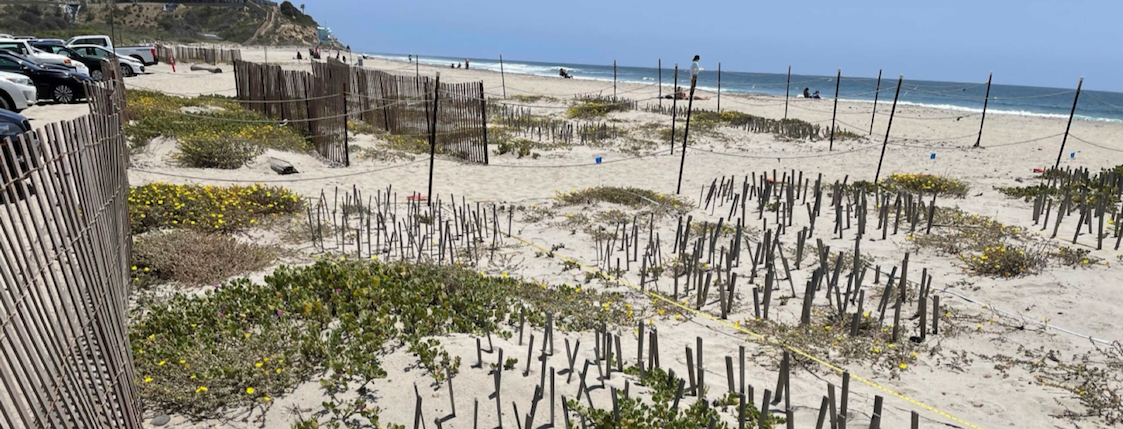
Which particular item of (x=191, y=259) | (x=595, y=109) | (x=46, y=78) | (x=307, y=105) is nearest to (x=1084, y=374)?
(x=191, y=259)

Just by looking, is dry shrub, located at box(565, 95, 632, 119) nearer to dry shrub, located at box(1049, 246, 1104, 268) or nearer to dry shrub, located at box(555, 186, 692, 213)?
dry shrub, located at box(555, 186, 692, 213)

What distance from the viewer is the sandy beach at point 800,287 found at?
3.85 meters

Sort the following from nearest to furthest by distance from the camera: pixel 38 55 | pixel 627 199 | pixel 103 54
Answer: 1. pixel 627 199
2. pixel 38 55
3. pixel 103 54

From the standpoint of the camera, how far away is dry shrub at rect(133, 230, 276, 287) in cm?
541

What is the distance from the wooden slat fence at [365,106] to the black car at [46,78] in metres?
3.58

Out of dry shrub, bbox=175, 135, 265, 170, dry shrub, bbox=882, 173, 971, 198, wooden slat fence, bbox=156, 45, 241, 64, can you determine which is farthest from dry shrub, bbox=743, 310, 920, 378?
wooden slat fence, bbox=156, 45, 241, 64

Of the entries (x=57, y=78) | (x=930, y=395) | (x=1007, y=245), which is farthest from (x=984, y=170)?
(x=57, y=78)

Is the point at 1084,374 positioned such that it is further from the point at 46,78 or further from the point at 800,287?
the point at 46,78

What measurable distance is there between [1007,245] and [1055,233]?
1046mm

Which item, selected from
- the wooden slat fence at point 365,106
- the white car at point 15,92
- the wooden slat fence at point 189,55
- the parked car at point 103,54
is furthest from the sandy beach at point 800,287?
the wooden slat fence at point 189,55

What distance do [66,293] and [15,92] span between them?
1280 cm

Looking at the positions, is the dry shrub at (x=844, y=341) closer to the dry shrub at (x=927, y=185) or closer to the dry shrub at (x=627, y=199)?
the dry shrub at (x=627, y=199)

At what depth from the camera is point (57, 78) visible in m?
14.1

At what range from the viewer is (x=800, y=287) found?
6.07 m
